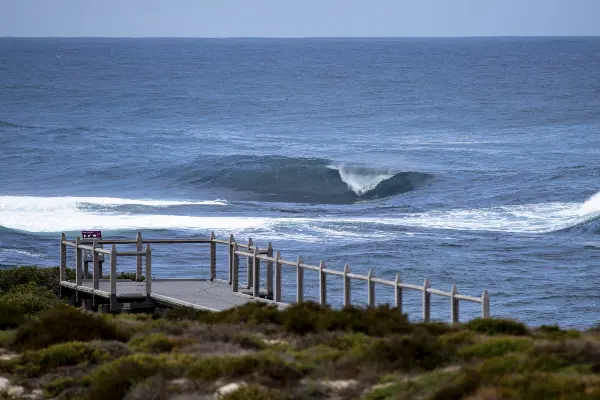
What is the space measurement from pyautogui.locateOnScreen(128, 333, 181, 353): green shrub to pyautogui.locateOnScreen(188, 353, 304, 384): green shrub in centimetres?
146

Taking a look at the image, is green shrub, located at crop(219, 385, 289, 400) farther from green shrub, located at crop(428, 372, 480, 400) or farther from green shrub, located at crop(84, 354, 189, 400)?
green shrub, located at crop(428, 372, 480, 400)

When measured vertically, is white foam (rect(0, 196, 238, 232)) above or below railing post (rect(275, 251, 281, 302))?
above

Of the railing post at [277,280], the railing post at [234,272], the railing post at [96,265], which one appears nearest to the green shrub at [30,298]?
the railing post at [96,265]

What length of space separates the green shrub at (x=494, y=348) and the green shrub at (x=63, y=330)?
4.31 meters

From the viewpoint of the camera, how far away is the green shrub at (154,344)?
13.4 m

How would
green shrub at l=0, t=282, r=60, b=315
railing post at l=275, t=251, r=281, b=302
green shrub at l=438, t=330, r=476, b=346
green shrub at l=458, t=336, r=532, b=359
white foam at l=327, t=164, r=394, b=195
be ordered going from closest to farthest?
green shrub at l=458, t=336, r=532, b=359, green shrub at l=438, t=330, r=476, b=346, railing post at l=275, t=251, r=281, b=302, green shrub at l=0, t=282, r=60, b=315, white foam at l=327, t=164, r=394, b=195

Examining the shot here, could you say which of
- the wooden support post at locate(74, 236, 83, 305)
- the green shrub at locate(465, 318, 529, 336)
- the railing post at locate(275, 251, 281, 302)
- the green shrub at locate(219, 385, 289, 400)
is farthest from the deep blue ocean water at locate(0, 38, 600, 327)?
the green shrub at locate(219, 385, 289, 400)

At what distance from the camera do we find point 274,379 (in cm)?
1148

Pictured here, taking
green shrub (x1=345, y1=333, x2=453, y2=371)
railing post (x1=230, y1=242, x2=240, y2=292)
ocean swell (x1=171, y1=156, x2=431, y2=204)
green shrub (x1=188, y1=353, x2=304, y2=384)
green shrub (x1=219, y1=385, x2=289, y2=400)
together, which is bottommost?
green shrub (x1=219, y1=385, x2=289, y2=400)

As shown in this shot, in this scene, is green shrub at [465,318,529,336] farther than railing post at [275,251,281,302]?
No

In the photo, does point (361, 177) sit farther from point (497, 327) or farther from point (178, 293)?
point (497, 327)

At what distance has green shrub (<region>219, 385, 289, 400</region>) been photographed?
10.8 metres

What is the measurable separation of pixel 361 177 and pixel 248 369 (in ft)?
157

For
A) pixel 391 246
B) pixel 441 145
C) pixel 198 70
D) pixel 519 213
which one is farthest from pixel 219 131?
pixel 198 70
